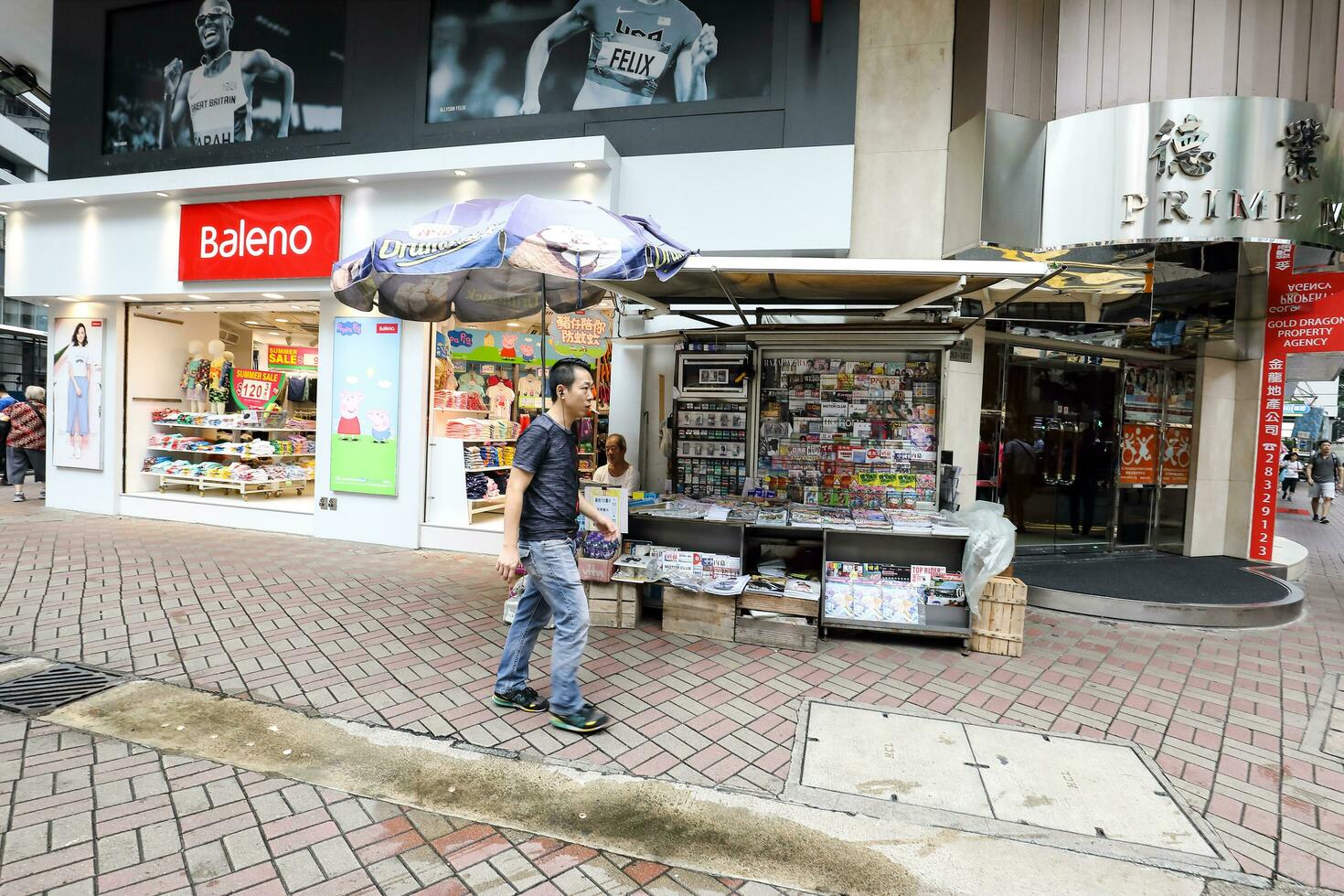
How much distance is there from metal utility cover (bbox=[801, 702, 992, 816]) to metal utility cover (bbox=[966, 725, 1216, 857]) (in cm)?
10

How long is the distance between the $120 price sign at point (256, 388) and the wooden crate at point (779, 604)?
29.1 feet

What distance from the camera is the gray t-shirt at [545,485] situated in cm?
354

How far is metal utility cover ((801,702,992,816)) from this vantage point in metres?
3.02

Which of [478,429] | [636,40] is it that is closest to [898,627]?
[478,429]

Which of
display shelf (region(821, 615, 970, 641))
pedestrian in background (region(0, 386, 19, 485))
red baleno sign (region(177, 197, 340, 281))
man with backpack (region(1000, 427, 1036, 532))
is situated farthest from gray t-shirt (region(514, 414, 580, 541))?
pedestrian in background (region(0, 386, 19, 485))

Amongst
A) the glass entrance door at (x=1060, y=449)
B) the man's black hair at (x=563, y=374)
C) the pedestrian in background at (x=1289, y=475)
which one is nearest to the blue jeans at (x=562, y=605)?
the man's black hair at (x=563, y=374)

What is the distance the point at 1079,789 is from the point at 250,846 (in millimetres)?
3658

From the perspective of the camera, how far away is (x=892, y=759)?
3314 millimetres

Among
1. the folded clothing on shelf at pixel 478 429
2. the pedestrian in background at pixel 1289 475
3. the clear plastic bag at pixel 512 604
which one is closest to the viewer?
the clear plastic bag at pixel 512 604

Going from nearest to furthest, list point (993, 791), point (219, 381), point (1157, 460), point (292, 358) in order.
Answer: point (993, 791) → point (1157, 460) → point (219, 381) → point (292, 358)

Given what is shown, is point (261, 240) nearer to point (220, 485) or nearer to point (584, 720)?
point (220, 485)

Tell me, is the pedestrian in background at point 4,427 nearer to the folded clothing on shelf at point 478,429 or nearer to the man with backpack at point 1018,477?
the folded clothing on shelf at point 478,429

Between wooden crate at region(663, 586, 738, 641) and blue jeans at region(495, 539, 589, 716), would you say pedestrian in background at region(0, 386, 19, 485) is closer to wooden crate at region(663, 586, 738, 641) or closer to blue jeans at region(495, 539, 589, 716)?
wooden crate at region(663, 586, 738, 641)

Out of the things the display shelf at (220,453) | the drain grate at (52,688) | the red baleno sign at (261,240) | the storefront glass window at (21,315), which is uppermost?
the storefront glass window at (21,315)
